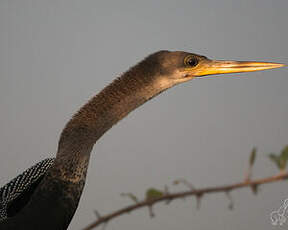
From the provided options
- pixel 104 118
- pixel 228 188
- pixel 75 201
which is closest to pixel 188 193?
pixel 228 188

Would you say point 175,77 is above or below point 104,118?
above

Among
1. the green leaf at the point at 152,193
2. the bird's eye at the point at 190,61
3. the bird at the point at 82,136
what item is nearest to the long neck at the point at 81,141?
the bird at the point at 82,136

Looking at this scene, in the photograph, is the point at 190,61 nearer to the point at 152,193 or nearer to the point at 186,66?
the point at 186,66

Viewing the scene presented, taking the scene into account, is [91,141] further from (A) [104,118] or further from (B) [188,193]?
(B) [188,193]

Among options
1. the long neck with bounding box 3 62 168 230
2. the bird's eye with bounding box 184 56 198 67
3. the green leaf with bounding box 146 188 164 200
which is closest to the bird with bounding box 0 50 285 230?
the long neck with bounding box 3 62 168 230

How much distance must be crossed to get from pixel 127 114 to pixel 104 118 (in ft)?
0.39

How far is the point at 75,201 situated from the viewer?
5.88ft

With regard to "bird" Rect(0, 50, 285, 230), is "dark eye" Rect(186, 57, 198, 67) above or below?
above

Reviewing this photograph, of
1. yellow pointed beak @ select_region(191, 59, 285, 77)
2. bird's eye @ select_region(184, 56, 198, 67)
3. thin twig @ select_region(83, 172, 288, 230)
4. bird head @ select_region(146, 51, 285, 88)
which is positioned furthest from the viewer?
bird's eye @ select_region(184, 56, 198, 67)

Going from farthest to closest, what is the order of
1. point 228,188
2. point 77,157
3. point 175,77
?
point 175,77 → point 77,157 → point 228,188

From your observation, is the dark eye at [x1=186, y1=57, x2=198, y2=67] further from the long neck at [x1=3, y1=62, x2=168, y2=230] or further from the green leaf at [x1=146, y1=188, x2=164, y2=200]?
the green leaf at [x1=146, y1=188, x2=164, y2=200]

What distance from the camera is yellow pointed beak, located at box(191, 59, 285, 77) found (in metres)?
1.70

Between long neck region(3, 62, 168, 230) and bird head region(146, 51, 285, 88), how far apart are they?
0.09 m

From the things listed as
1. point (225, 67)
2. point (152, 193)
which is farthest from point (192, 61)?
point (152, 193)
